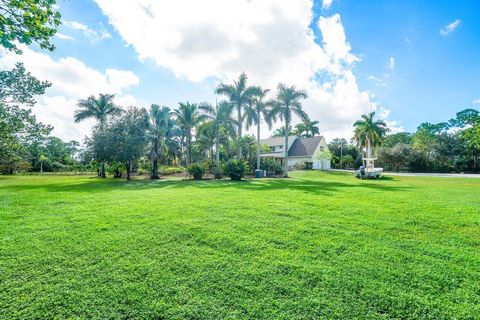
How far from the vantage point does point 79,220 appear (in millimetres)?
6426

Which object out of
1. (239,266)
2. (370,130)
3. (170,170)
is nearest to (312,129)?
(370,130)

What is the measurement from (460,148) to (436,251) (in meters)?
44.4

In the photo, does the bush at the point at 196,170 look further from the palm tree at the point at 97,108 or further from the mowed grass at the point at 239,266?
the mowed grass at the point at 239,266

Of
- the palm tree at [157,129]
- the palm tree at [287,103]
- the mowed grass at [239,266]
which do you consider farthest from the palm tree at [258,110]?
the mowed grass at [239,266]

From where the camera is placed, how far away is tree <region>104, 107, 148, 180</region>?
22031 millimetres

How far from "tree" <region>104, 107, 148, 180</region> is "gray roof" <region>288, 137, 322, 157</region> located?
28723mm

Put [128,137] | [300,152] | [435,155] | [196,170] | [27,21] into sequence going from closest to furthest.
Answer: [27,21], [128,137], [196,170], [435,155], [300,152]

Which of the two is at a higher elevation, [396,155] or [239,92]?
[239,92]

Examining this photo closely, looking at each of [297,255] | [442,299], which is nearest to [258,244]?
[297,255]

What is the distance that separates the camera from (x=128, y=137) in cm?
2245

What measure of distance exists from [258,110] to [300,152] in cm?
1874

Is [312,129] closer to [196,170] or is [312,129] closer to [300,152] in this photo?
[300,152]

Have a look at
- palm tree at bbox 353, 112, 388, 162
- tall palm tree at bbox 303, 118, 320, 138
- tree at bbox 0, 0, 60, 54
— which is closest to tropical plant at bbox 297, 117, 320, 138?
tall palm tree at bbox 303, 118, 320, 138

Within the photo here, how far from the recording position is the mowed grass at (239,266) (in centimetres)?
300
